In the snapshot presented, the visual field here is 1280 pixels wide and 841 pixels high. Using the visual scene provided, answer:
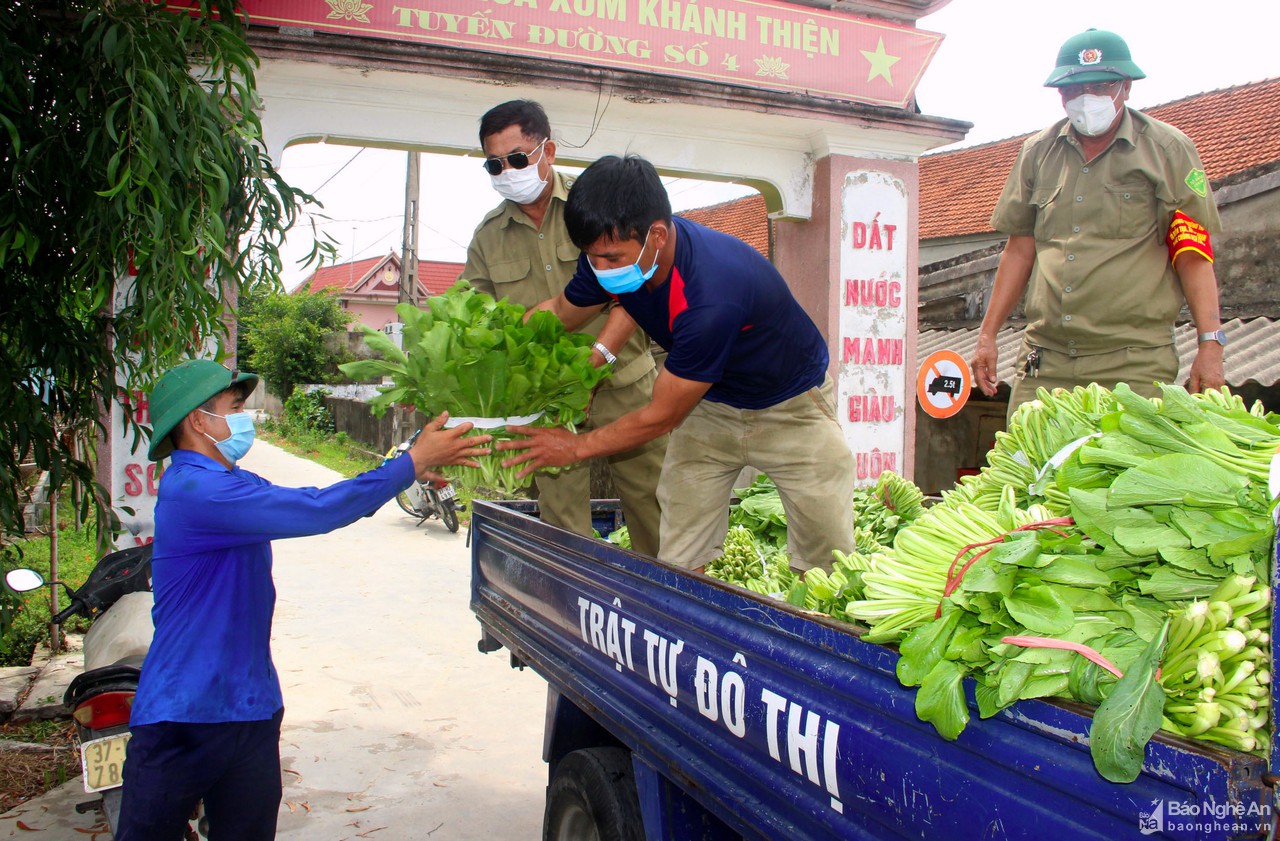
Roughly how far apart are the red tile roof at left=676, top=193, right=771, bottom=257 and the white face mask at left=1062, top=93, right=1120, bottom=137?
1570 centimetres

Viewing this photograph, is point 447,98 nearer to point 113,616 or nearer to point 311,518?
point 113,616

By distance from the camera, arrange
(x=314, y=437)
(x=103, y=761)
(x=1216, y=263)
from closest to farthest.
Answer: (x=103, y=761), (x=1216, y=263), (x=314, y=437)

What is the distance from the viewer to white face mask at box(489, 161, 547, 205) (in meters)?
3.94

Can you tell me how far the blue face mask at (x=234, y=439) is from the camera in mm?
2775

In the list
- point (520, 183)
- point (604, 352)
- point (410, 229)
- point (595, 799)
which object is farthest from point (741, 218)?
point (595, 799)

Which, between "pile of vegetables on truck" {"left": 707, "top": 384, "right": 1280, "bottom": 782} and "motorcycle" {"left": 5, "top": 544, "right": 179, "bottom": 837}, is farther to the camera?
"motorcycle" {"left": 5, "top": 544, "right": 179, "bottom": 837}

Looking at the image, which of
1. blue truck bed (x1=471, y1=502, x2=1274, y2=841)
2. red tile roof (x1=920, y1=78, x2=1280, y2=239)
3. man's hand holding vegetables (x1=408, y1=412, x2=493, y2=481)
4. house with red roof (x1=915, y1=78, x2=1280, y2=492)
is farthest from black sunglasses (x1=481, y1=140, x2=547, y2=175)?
red tile roof (x1=920, y1=78, x2=1280, y2=239)

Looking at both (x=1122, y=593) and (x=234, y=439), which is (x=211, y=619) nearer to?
(x=234, y=439)

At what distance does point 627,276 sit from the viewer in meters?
2.93

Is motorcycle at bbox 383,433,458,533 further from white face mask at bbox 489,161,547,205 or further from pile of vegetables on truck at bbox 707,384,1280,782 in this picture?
pile of vegetables on truck at bbox 707,384,1280,782

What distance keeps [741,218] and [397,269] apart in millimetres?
28113

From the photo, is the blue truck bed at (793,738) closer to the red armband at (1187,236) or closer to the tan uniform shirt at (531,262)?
the tan uniform shirt at (531,262)

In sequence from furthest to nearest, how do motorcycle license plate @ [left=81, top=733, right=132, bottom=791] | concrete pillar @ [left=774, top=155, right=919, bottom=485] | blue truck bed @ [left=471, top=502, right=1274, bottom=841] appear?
1. concrete pillar @ [left=774, top=155, right=919, bottom=485]
2. motorcycle license plate @ [left=81, top=733, right=132, bottom=791]
3. blue truck bed @ [left=471, top=502, right=1274, bottom=841]

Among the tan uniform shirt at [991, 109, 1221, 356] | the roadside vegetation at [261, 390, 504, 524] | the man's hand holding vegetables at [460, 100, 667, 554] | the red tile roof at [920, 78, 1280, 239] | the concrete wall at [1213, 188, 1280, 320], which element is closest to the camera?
the tan uniform shirt at [991, 109, 1221, 356]
